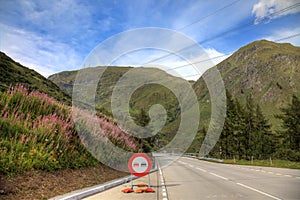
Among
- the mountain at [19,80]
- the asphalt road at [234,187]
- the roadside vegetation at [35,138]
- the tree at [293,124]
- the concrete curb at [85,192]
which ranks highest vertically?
the tree at [293,124]

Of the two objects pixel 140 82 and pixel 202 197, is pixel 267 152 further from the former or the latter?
pixel 202 197

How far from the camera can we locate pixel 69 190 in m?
9.45

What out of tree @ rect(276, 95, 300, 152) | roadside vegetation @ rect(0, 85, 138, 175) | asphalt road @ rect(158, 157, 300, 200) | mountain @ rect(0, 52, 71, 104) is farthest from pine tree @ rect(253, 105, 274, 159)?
roadside vegetation @ rect(0, 85, 138, 175)

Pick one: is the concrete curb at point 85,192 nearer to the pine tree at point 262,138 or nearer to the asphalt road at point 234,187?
the asphalt road at point 234,187

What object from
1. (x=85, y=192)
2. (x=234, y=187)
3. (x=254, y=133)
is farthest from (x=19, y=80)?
(x=254, y=133)

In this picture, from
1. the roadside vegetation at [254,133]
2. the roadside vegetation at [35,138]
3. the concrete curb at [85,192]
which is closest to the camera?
the concrete curb at [85,192]

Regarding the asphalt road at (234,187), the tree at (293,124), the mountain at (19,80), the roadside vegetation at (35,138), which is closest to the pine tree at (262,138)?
the tree at (293,124)

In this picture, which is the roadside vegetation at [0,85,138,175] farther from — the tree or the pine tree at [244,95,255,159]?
the pine tree at [244,95,255,159]

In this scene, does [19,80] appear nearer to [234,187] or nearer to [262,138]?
[234,187]

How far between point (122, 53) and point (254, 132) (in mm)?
60308

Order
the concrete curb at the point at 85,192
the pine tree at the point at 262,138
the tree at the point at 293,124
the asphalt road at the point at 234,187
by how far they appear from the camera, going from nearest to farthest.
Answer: the concrete curb at the point at 85,192 < the asphalt road at the point at 234,187 < the tree at the point at 293,124 < the pine tree at the point at 262,138

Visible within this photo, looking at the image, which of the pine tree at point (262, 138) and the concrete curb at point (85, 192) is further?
the pine tree at point (262, 138)

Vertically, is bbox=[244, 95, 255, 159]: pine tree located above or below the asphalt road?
above

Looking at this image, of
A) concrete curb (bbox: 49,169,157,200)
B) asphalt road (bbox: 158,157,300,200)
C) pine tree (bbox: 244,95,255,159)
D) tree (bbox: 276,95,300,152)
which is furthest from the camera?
pine tree (bbox: 244,95,255,159)
